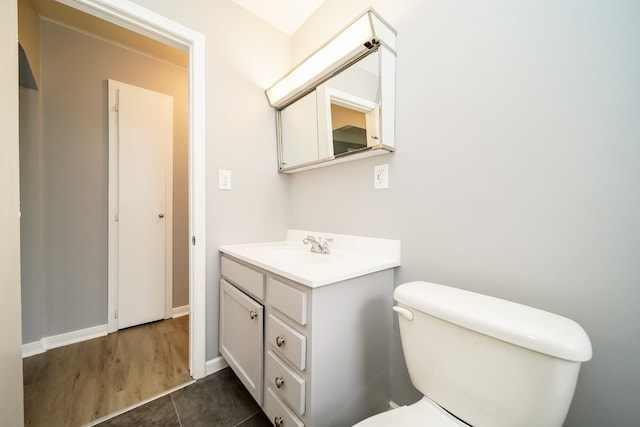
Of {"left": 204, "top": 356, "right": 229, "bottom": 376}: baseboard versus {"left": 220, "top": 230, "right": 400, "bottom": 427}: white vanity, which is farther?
{"left": 204, "top": 356, "right": 229, "bottom": 376}: baseboard

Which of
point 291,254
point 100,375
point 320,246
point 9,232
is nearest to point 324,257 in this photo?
point 320,246

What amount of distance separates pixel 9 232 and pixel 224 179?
35.1 inches

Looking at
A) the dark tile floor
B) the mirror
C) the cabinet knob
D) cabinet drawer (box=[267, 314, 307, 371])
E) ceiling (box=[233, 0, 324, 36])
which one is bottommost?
the dark tile floor

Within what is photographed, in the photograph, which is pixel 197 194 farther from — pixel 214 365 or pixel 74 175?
pixel 74 175

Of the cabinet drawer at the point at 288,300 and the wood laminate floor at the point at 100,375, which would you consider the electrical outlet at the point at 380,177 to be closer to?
the cabinet drawer at the point at 288,300

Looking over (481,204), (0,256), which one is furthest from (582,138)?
(0,256)

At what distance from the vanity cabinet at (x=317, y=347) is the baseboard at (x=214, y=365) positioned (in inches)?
14.6

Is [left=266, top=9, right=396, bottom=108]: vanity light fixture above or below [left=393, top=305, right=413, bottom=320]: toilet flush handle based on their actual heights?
above

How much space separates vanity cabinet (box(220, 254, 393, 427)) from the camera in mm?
832

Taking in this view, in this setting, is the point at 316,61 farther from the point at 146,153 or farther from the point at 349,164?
the point at 146,153

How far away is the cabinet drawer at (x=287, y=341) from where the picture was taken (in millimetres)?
836

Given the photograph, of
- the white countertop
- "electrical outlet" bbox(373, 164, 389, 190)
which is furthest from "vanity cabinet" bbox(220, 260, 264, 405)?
"electrical outlet" bbox(373, 164, 389, 190)

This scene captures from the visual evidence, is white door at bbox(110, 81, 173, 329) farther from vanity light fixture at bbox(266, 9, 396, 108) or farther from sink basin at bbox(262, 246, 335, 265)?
sink basin at bbox(262, 246, 335, 265)

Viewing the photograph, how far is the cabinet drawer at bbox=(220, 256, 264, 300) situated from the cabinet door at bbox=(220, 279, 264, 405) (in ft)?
0.15
